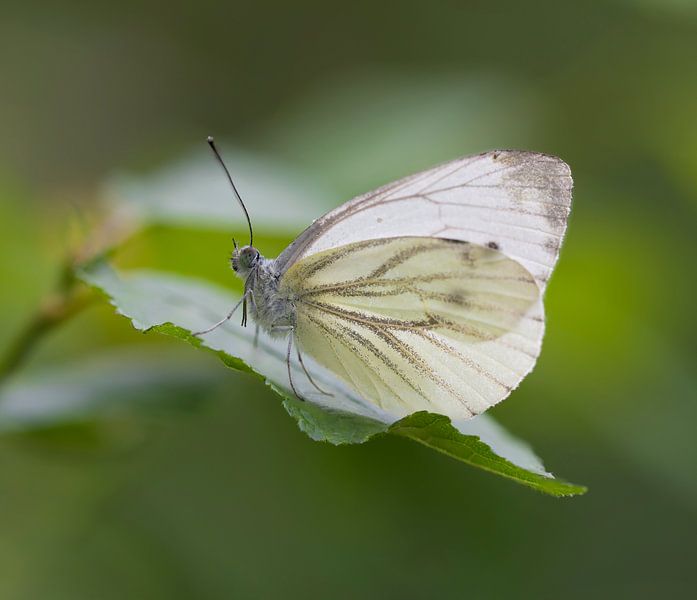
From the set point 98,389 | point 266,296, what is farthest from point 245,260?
point 98,389

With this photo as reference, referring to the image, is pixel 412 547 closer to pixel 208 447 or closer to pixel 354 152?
pixel 208 447

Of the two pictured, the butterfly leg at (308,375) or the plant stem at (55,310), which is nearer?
the butterfly leg at (308,375)

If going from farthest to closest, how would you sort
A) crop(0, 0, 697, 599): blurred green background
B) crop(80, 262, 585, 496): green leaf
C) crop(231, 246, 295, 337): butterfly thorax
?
crop(0, 0, 697, 599): blurred green background → crop(231, 246, 295, 337): butterfly thorax → crop(80, 262, 585, 496): green leaf

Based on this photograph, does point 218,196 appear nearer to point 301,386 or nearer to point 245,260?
point 245,260

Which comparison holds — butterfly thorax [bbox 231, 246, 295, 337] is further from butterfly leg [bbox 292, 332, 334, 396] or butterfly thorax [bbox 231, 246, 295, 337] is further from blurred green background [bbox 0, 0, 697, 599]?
blurred green background [bbox 0, 0, 697, 599]

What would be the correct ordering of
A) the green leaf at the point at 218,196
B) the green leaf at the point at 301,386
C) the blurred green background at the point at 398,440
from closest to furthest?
the green leaf at the point at 301,386
the green leaf at the point at 218,196
the blurred green background at the point at 398,440

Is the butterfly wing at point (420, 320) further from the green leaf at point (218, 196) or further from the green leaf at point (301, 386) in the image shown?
the green leaf at point (218, 196)

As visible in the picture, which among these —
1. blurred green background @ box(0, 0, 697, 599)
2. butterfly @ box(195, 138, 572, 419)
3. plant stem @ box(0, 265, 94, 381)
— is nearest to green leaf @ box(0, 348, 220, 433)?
blurred green background @ box(0, 0, 697, 599)

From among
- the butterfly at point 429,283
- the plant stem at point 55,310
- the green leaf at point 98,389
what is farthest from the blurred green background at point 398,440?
the butterfly at point 429,283
